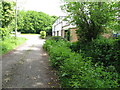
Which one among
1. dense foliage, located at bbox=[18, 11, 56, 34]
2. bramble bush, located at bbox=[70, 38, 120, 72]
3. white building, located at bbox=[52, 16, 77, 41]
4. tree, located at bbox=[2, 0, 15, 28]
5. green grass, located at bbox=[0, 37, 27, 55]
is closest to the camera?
bramble bush, located at bbox=[70, 38, 120, 72]

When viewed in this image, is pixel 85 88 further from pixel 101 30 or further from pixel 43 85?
pixel 101 30

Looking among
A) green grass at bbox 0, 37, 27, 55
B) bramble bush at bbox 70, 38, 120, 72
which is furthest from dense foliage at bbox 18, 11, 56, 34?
bramble bush at bbox 70, 38, 120, 72

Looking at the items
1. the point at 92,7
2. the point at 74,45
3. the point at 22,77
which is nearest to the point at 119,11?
the point at 92,7

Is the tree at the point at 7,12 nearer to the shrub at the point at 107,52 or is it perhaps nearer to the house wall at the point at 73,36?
the house wall at the point at 73,36

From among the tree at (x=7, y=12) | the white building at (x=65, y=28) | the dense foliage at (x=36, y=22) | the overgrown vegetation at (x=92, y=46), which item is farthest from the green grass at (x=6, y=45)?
the dense foliage at (x=36, y=22)

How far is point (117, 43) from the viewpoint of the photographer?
17.8ft

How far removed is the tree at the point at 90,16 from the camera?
253 inches

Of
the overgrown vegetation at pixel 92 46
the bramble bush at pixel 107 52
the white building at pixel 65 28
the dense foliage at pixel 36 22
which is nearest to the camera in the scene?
the overgrown vegetation at pixel 92 46

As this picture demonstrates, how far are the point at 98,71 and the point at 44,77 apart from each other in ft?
7.56

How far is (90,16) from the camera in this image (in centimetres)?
729

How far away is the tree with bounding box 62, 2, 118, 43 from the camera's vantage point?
6422 mm

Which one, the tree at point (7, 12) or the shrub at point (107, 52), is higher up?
the tree at point (7, 12)

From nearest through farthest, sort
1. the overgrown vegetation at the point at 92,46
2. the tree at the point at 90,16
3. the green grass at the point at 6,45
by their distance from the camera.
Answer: the overgrown vegetation at the point at 92,46 < the tree at the point at 90,16 < the green grass at the point at 6,45

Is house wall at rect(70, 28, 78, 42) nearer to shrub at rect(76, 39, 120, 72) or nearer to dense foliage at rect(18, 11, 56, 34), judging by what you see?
shrub at rect(76, 39, 120, 72)
